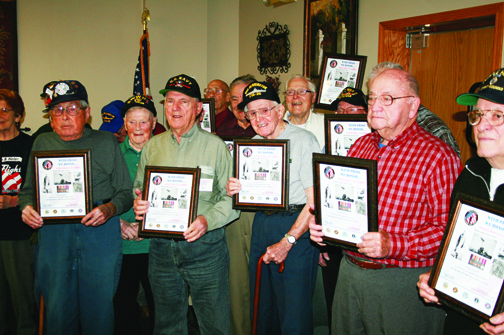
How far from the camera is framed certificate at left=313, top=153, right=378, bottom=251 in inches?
65.7

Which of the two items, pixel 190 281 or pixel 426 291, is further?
pixel 190 281

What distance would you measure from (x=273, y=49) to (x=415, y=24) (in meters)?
2.40

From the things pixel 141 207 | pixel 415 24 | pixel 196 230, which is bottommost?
pixel 196 230

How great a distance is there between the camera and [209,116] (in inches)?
138

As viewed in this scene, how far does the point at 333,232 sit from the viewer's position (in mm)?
1827

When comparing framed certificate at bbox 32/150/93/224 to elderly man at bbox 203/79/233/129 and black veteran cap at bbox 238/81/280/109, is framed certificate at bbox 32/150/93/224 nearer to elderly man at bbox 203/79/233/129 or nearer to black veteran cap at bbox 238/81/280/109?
black veteran cap at bbox 238/81/280/109

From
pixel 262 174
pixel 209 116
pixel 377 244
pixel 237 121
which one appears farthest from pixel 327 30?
pixel 377 244

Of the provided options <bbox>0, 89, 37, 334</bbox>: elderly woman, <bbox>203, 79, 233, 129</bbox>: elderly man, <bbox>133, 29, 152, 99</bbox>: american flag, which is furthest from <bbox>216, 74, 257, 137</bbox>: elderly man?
<bbox>133, 29, 152, 99</bbox>: american flag

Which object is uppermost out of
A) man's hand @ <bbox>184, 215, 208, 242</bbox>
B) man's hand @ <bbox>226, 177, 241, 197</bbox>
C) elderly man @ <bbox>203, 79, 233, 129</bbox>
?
elderly man @ <bbox>203, 79, 233, 129</bbox>

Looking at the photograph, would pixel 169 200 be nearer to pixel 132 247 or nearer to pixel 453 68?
pixel 132 247

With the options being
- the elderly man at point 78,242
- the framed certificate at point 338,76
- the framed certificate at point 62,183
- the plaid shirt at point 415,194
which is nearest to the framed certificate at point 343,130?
the plaid shirt at point 415,194

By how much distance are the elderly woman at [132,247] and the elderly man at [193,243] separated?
0.42 m

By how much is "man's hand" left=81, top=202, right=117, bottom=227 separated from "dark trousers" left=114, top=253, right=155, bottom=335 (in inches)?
19.5

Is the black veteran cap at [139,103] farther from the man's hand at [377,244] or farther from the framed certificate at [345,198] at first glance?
the man's hand at [377,244]
